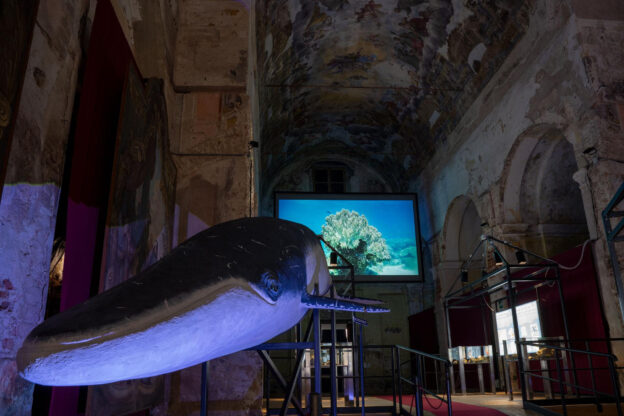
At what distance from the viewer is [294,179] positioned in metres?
17.1

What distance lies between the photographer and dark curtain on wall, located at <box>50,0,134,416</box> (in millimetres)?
2131

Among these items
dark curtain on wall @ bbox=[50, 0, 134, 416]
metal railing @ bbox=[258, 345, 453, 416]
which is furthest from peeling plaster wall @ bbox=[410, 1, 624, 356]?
dark curtain on wall @ bbox=[50, 0, 134, 416]

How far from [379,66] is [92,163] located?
10759 mm

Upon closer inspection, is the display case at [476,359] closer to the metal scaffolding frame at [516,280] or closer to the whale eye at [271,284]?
the metal scaffolding frame at [516,280]

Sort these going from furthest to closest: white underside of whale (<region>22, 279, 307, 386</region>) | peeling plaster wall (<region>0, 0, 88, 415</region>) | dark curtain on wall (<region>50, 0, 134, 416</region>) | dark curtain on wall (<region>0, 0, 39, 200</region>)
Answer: dark curtain on wall (<region>50, 0, 134, 416</region>) < peeling plaster wall (<region>0, 0, 88, 415</region>) < dark curtain on wall (<region>0, 0, 39, 200</region>) < white underside of whale (<region>22, 279, 307, 386</region>)

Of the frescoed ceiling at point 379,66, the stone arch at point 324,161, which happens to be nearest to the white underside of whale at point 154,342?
the frescoed ceiling at point 379,66

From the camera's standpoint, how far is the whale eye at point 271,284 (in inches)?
44.4

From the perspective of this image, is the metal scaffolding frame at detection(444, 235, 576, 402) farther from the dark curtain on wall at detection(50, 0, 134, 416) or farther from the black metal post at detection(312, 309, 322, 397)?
the dark curtain on wall at detection(50, 0, 134, 416)

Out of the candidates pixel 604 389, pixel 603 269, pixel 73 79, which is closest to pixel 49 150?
pixel 73 79

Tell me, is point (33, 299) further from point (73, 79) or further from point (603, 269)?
point (603, 269)

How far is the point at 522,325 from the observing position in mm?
8547

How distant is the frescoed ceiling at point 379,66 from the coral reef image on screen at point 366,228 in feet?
6.92

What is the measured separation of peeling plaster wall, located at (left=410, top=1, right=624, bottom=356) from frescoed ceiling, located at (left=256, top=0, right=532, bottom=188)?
61cm

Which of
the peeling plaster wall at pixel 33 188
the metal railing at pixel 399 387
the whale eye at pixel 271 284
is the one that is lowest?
the metal railing at pixel 399 387
